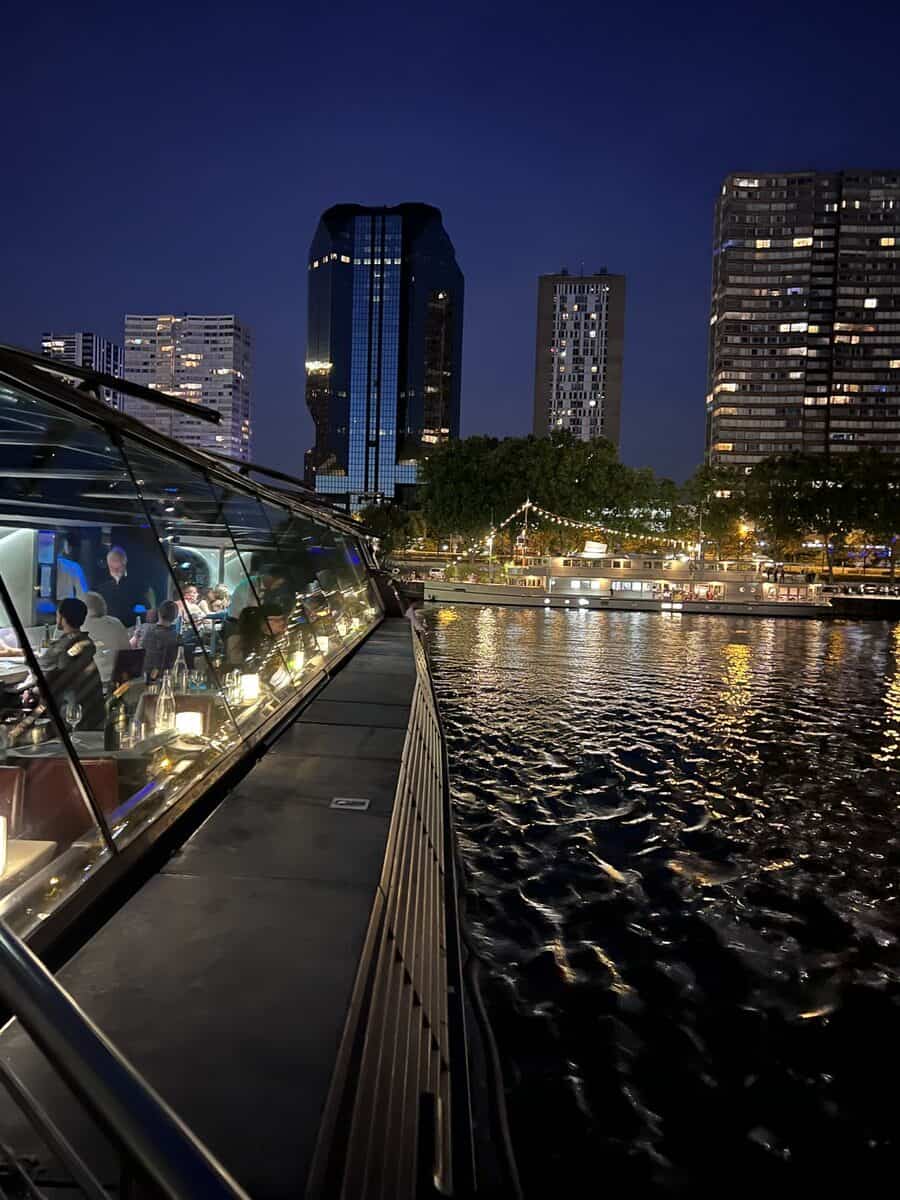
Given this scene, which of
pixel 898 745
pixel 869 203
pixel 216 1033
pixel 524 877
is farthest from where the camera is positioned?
pixel 869 203

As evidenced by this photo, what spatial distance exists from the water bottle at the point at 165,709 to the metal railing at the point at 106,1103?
4394 millimetres

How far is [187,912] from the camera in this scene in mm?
3443

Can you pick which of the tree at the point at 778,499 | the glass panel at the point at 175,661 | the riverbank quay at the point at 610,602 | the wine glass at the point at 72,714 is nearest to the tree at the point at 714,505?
the tree at the point at 778,499

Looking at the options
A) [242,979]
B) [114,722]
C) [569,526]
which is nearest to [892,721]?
[114,722]

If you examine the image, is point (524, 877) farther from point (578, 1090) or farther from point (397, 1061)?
point (397, 1061)

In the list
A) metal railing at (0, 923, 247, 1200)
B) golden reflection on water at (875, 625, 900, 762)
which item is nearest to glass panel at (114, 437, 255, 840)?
metal railing at (0, 923, 247, 1200)

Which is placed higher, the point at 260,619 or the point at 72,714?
the point at 260,619

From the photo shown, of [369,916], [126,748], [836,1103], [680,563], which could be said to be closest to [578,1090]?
[836,1103]

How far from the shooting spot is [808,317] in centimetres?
15888

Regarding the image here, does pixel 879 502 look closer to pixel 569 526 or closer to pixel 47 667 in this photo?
pixel 569 526

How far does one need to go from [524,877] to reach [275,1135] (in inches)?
209

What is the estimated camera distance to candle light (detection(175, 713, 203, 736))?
565 centimetres

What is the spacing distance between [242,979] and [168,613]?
4994 mm

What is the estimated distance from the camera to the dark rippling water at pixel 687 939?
13.4ft
